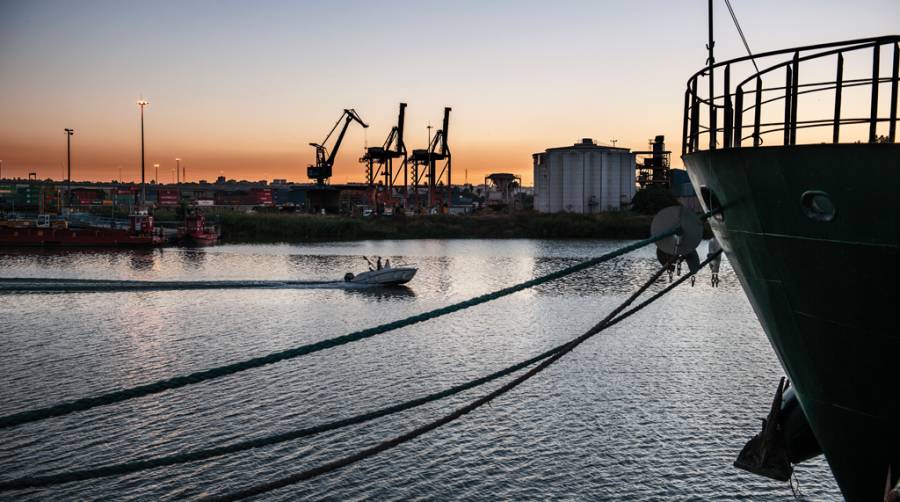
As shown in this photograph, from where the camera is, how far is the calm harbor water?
13461 mm

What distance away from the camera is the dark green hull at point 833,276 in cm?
557

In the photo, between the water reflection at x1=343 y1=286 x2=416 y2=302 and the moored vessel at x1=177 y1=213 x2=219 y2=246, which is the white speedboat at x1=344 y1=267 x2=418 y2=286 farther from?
the moored vessel at x1=177 y1=213 x2=219 y2=246

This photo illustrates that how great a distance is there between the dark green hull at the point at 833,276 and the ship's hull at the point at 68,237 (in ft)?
240

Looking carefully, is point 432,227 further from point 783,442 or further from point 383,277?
point 783,442

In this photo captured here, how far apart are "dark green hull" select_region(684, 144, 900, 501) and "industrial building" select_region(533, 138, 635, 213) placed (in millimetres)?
93147

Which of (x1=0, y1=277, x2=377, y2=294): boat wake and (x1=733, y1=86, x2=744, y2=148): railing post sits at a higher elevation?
(x1=733, y1=86, x2=744, y2=148): railing post

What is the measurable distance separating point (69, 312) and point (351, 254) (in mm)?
37284

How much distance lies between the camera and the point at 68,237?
228ft

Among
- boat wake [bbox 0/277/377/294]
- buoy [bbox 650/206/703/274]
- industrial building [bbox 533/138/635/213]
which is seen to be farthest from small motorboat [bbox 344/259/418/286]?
industrial building [bbox 533/138/635/213]

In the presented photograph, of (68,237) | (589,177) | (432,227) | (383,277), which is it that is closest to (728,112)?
(383,277)

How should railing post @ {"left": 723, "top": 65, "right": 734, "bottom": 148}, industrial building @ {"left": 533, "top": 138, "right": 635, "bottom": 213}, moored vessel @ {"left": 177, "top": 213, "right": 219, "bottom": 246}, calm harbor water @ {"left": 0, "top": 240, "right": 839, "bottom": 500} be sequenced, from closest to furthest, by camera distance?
1. railing post @ {"left": 723, "top": 65, "right": 734, "bottom": 148}
2. calm harbor water @ {"left": 0, "top": 240, "right": 839, "bottom": 500}
3. moored vessel @ {"left": 177, "top": 213, "right": 219, "bottom": 246}
4. industrial building @ {"left": 533, "top": 138, "right": 635, "bottom": 213}

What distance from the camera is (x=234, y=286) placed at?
40750mm

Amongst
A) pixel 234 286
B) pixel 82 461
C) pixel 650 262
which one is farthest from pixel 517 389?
pixel 650 262

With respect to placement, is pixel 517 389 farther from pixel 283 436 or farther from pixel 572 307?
pixel 572 307
